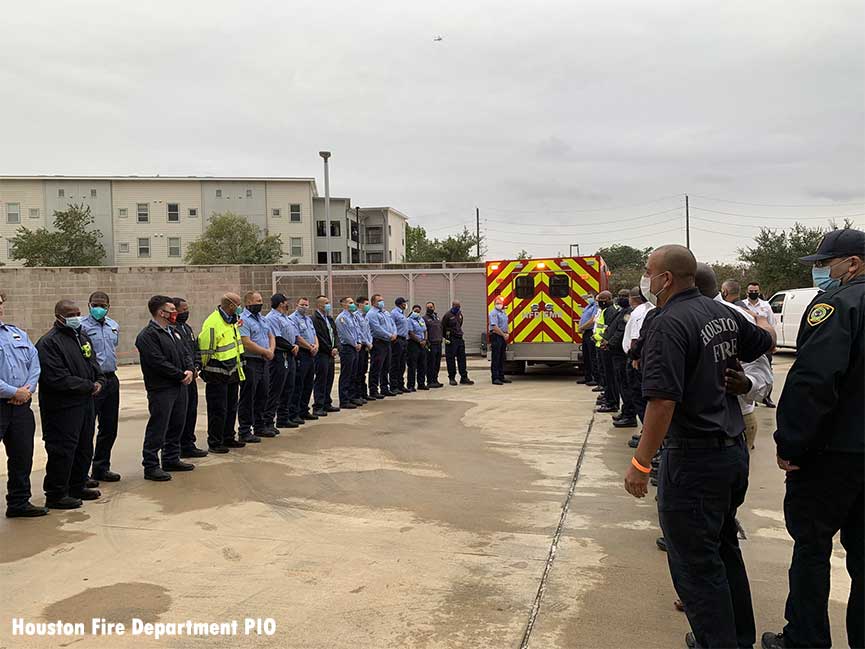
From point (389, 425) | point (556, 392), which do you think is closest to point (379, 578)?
point (389, 425)

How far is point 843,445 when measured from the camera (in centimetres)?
319

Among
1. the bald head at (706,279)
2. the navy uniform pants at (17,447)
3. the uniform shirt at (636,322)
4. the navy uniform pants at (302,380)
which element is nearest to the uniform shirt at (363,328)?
the navy uniform pants at (302,380)

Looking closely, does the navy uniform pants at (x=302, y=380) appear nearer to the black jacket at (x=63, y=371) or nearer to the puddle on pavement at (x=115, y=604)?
the black jacket at (x=63, y=371)

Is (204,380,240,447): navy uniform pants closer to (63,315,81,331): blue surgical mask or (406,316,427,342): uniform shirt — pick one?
(63,315,81,331): blue surgical mask

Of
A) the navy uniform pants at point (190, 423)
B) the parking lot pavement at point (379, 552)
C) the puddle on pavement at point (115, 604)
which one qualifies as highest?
the navy uniform pants at point (190, 423)

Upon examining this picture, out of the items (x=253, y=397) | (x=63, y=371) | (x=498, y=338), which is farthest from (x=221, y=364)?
(x=498, y=338)

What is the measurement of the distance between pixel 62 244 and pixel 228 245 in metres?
12.9

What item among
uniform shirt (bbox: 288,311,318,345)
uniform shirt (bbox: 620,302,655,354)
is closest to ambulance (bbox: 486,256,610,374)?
uniform shirt (bbox: 288,311,318,345)

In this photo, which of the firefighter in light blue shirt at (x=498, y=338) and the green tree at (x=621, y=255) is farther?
the green tree at (x=621, y=255)

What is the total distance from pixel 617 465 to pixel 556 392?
6.12 m

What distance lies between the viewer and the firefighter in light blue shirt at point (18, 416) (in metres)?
5.71

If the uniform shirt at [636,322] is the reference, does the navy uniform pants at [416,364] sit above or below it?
below

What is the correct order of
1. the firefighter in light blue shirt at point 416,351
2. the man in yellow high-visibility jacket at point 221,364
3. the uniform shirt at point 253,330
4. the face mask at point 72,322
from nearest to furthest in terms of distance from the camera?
the face mask at point 72,322
the man in yellow high-visibility jacket at point 221,364
the uniform shirt at point 253,330
the firefighter in light blue shirt at point 416,351

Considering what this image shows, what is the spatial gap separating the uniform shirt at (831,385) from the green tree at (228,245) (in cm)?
5020
